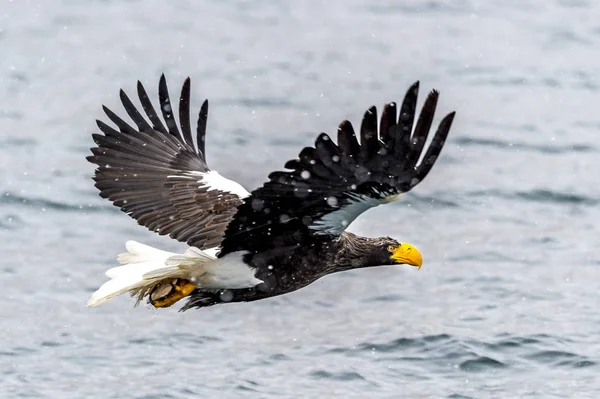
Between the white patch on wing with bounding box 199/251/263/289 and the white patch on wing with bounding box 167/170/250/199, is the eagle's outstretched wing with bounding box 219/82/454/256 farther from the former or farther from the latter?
the white patch on wing with bounding box 167/170/250/199

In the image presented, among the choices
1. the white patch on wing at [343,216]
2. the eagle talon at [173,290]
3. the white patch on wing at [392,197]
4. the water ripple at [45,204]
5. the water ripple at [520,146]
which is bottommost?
the eagle talon at [173,290]

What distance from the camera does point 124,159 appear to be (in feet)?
26.5

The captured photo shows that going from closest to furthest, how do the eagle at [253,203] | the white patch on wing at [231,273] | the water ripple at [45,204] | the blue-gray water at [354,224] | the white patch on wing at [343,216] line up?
the eagle at [253,203], the white patch on wing at [343,216], the white patch on wing at [231,273], the blue-gray water at [354,224], the water ripple at [45,204]

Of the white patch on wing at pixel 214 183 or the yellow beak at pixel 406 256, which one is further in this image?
the white patch on wing at pixel 214 183

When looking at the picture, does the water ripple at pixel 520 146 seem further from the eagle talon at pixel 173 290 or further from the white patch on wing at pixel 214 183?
the eagle talon at pixel 173 290

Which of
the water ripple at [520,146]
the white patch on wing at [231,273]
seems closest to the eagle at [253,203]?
the white patch on wing at [231,273]

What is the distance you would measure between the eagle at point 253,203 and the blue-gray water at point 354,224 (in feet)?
3.78

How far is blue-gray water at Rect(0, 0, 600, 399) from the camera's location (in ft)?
28.6

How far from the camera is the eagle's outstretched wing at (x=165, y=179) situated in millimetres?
7777

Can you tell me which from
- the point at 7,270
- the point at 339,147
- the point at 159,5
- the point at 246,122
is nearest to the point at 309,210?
the point at 339,147

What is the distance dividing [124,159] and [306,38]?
22.6 ft

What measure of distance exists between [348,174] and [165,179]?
206 centimetres

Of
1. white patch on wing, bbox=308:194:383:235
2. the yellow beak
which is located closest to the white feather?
white patch on wing, bbox=308:194:383:235

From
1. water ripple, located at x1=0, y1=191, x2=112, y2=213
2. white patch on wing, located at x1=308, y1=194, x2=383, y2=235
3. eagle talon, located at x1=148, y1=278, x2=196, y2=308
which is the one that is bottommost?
eagle talon, located at x1=148, y1=278, x2=196, y2=308
